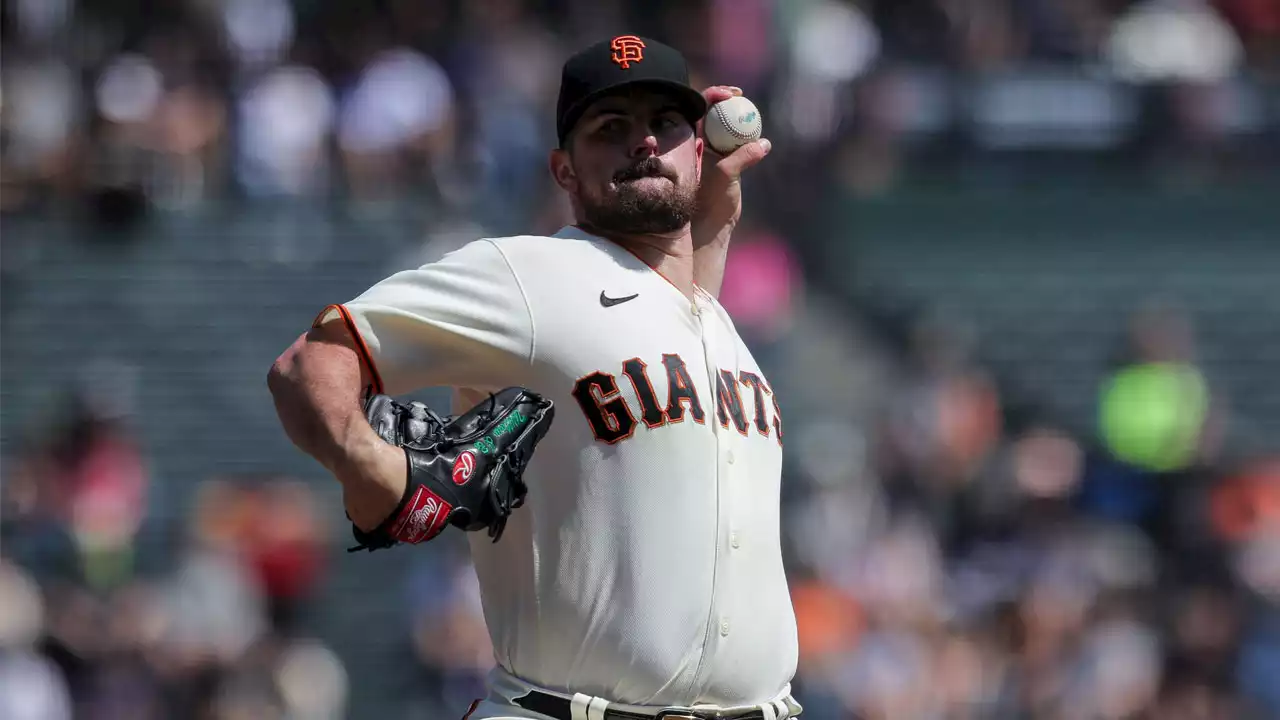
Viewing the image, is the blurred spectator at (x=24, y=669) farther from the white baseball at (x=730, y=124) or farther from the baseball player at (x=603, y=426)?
the white baseball at (x=730, y=124)

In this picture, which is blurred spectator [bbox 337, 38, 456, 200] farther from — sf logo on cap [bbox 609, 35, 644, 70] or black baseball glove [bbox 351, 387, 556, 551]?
black baseball glove [bbox 351, 387, 556, 551]

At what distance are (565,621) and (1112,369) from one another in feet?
28.3

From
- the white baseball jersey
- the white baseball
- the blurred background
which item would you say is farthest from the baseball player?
the blurred background

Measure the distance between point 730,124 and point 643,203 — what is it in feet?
1.55

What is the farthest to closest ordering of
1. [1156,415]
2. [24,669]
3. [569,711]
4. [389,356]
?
1. [1156,415]
2. [24,669]
3. [569,711]
4. [389,356]

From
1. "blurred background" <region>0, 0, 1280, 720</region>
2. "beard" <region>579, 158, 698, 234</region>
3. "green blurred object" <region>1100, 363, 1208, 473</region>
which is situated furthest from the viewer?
"green blurred object" <region>1100, 363, 1208, 473</region>

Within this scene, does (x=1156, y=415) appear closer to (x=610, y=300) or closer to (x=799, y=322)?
(x=799, y=322)

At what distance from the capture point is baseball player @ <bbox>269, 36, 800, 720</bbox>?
382 cm

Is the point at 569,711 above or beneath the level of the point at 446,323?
beneath

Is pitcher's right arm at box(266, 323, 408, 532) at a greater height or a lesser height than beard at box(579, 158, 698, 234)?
lesser

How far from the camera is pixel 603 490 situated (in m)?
4.02

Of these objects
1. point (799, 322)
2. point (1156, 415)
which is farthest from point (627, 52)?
point (799, 322)

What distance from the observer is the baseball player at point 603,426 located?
382cm

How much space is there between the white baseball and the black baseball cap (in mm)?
299
